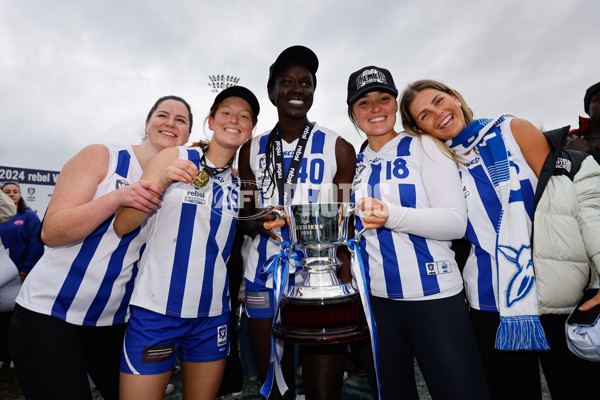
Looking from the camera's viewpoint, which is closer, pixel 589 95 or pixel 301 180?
pixel 301 180

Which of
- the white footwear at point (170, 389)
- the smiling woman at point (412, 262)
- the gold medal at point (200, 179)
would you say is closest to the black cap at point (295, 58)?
the smiling woman at point (412, 262)

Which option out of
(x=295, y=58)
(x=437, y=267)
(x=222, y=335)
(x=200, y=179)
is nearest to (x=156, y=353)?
(x=222, y=335)

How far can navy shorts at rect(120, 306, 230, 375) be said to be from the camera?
148cm

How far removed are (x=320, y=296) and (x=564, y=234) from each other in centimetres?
122

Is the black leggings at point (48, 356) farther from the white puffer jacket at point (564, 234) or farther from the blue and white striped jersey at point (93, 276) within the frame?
the white puffer jacket at point (564, 234)

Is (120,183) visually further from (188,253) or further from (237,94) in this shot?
(237,94)

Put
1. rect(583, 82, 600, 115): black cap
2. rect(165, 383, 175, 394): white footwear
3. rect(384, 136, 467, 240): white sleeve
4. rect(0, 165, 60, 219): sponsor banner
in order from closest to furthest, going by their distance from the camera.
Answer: rect(384, 136, 467, 240): white sleeve → rect(583, 82, 600, 115): black cap → rect(165, 383, 175, 394): white footwear → rect(0, 165, 60, 219): sponsor banner

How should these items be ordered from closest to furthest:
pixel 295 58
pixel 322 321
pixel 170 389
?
pixel 322 321, pixel 295 58, pixel 170 389

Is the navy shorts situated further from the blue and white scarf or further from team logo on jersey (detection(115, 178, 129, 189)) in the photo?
the blue and white scarf

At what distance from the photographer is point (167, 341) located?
1558 millimetres

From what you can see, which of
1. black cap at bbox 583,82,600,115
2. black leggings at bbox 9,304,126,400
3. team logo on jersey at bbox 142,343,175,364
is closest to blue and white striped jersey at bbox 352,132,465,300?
team logo on jersey at bbox 142,343,175,364

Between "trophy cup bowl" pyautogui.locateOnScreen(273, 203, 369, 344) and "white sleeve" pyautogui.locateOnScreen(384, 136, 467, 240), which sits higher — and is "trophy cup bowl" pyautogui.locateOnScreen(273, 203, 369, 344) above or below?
below

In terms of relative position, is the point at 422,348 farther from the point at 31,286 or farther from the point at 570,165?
the point at 31,286

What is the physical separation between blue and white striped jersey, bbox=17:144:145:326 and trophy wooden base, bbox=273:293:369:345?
1043 millimetres
